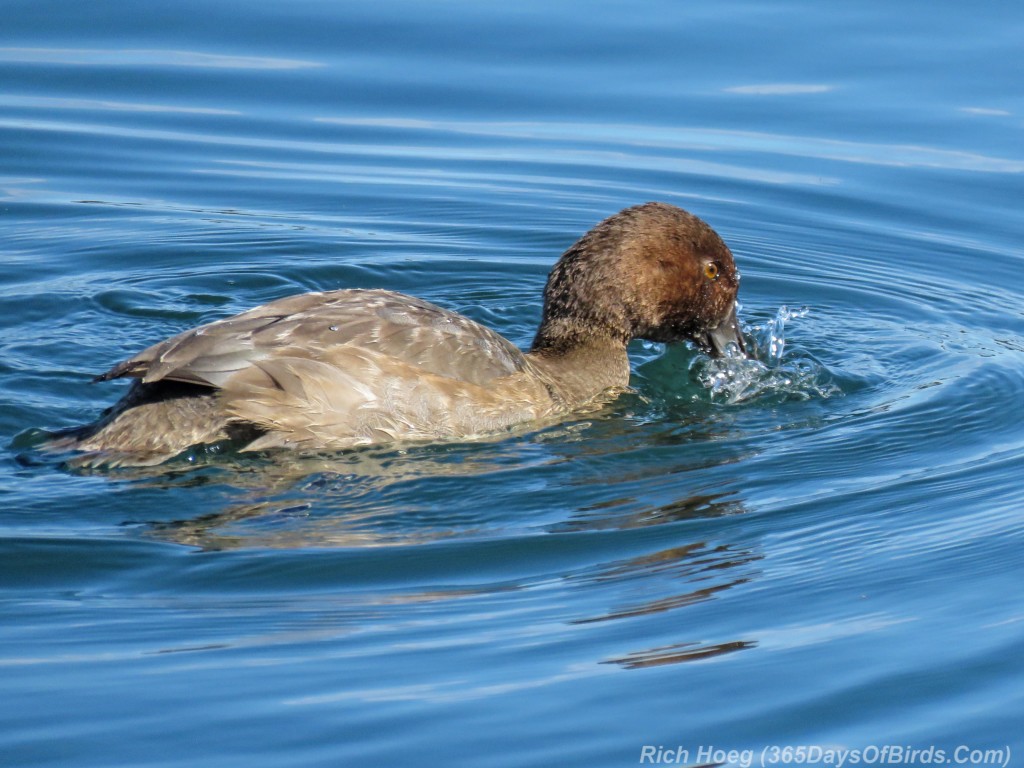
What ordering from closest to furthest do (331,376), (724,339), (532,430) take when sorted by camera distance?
(331,376)
(532,430)
(724,339)

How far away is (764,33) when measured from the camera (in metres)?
14.0

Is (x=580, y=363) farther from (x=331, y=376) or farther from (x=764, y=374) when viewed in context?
(x=331, y=376)

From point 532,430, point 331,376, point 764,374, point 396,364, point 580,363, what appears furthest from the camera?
point 764,374

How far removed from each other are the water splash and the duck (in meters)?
0.40

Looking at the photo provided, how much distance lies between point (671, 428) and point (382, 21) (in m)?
7.43

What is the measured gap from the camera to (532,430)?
26.5ft

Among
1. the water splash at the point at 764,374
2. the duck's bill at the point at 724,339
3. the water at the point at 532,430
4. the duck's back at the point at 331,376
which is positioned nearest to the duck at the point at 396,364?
the duck's back at the point at 331,376

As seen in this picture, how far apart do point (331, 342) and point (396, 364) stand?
0.34m

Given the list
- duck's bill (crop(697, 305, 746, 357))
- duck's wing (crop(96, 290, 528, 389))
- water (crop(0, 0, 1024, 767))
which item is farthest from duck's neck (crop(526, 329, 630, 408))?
duck's bill (crop(697, 305, 746, 357))

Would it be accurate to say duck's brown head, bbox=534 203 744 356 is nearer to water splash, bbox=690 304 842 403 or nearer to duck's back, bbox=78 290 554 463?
water splash, bbox=690 304 842 403

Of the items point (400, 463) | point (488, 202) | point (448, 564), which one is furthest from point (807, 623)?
point (488, 202)

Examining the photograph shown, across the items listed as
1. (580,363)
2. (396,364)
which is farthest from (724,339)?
(396,364)

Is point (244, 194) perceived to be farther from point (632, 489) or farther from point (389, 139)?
point (632, 489)

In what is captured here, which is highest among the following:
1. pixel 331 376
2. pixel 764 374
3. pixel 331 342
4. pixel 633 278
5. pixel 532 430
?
pixel 633 278
